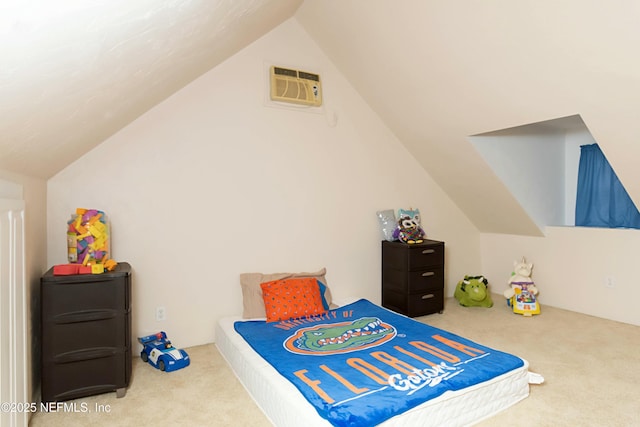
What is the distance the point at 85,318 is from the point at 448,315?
10.0 ft

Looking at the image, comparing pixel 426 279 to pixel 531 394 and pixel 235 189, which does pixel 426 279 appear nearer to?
pixel 531 394

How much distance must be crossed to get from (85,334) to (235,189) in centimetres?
151

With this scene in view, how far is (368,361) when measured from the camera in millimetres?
2314

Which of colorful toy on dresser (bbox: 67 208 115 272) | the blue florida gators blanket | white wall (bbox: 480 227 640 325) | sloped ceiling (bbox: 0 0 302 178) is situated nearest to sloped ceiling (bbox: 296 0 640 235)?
white wall (bbox: 480 227 640 325)

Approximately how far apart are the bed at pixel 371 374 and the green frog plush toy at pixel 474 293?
1.40m

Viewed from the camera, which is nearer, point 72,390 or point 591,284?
point 72,390

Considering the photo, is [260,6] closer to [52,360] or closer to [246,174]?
[246,174]

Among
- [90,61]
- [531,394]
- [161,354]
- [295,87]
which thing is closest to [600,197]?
[531,394]

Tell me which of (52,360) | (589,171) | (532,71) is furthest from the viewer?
(589,171)

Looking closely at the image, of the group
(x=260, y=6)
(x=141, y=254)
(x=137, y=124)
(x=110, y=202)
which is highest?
(x=260, y=6)

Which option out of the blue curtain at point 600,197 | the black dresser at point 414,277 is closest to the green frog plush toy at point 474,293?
the black dresser at point 414,277

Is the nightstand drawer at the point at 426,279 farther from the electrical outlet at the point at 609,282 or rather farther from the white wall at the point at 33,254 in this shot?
the white wall at the point at 33,254

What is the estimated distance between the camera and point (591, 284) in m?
3.81

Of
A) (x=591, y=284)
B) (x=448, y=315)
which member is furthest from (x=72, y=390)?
(x=591, y=284)
